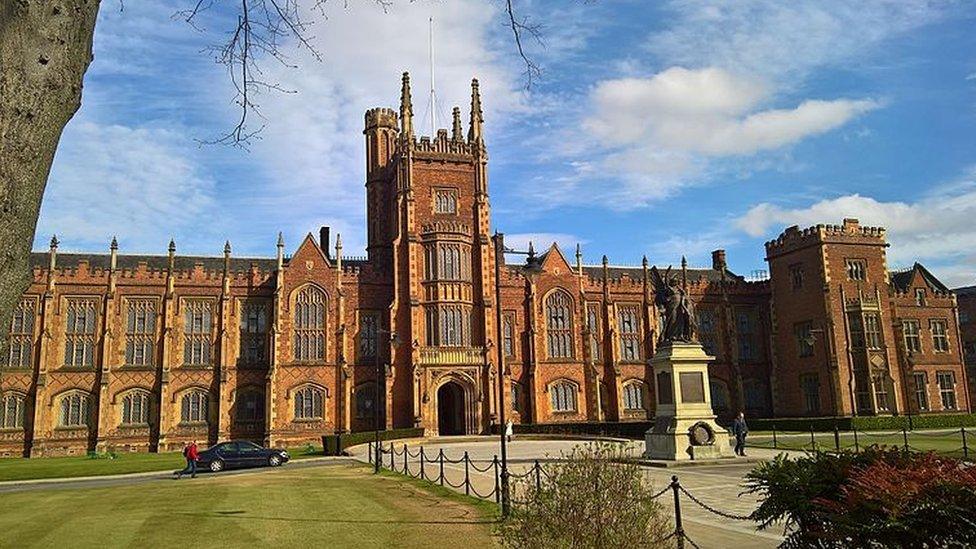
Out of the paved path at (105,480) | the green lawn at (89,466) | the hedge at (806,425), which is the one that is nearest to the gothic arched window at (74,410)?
the green lawn at (89,466)

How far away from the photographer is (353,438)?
4225cm

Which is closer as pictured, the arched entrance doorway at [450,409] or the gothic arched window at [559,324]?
the arched entrance doorway at [450,409]

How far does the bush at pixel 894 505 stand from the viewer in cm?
672

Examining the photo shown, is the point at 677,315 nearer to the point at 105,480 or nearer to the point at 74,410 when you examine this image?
the point at 105,480

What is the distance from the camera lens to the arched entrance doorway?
50.8 metres

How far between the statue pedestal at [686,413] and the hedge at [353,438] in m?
19.2

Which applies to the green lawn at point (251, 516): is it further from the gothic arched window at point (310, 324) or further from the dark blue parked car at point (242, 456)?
the gothic arched window at point (310, 324)

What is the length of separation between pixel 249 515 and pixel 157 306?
3712 centimetres

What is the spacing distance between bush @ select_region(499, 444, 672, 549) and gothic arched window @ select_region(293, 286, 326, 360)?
43996 mm

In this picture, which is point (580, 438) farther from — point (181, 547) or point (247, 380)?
point (181, 547)

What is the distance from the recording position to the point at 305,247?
5241cm

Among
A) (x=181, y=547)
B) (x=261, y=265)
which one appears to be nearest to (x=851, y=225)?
(x=261, y=265)

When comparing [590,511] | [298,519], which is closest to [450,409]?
[298,519]

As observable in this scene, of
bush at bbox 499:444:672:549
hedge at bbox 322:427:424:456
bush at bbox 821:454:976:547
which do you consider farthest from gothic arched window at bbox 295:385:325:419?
bush at bbox 821:454:976:547
